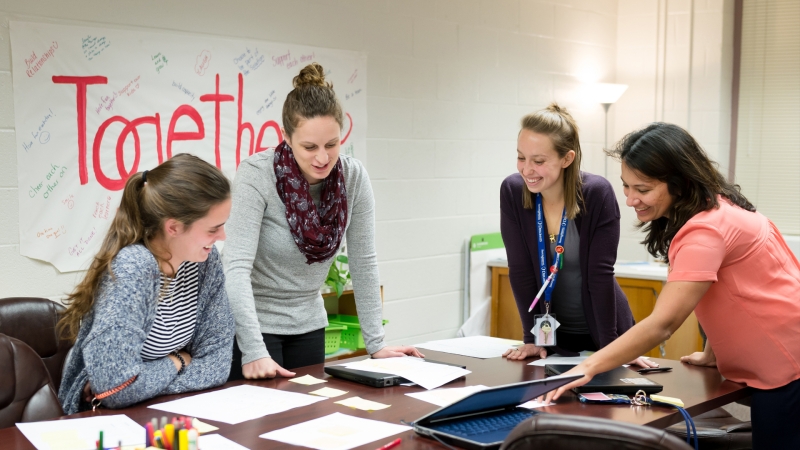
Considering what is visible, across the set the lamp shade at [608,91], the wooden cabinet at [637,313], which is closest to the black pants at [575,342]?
the wooden cabinet at [637,313]

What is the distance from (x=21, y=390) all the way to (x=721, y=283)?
1.62m

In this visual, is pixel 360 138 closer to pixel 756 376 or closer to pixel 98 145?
pixel 98 145

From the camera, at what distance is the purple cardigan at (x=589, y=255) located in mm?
2180

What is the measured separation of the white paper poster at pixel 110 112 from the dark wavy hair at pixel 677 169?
74.5 inches

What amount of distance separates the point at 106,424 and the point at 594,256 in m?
1.33

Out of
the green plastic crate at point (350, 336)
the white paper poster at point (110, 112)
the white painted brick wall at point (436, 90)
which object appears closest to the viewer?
the white paper poster at point (110, 112)

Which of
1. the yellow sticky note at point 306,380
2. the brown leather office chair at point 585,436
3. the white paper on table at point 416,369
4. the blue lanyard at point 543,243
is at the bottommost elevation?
the yellow sticky note at point 306,380

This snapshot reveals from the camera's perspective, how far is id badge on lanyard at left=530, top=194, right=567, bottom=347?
223cm

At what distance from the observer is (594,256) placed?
7.18 feet

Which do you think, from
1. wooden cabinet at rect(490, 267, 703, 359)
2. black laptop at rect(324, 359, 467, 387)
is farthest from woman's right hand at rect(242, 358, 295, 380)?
wooden cabinet at rect(490, 267, 703, 359)

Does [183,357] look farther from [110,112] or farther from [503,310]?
[503,310]

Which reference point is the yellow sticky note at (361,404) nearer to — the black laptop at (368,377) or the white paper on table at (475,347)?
the black laptop at (368,377)

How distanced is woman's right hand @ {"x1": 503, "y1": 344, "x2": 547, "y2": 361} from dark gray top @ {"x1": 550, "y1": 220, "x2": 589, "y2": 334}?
0.12 meters

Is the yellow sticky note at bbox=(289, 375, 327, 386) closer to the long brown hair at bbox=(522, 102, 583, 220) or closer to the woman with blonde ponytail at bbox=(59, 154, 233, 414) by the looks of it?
the woman with blonde ponytail at bbox=(59, 154, 233, 414)
